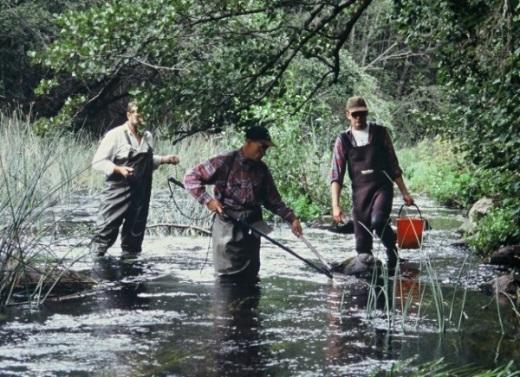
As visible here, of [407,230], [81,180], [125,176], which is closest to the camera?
[407,230]

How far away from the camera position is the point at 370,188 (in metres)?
10.9

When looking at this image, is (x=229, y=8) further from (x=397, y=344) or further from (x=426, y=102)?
(x=426, y=102)

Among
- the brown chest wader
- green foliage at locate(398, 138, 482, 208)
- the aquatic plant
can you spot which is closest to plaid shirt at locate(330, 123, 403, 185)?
the brown chest wader

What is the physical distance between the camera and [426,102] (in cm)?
4094

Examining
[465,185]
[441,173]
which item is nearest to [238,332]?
[465,185]

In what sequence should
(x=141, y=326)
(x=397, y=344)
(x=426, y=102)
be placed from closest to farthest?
(x=397, y=344)
(x=141, y=326)
(x=426, y=102)

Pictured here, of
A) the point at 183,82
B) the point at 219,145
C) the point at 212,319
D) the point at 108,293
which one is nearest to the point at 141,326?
the point at 212,319

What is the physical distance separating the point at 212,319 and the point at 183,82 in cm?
252

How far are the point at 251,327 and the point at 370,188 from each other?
3.19 meters

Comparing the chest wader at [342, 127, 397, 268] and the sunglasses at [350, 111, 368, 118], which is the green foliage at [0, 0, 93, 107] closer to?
the chest wader at [342, 127, 397, 268]

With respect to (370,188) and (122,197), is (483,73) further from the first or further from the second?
(122,197)

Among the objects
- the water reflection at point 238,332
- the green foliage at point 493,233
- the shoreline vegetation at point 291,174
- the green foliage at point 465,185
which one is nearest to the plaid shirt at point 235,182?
the water reflection at point 238,332

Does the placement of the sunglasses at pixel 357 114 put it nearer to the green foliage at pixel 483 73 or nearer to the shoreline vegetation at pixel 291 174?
the green foliage at pixel 483 73

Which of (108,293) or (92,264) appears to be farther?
(92,264)
